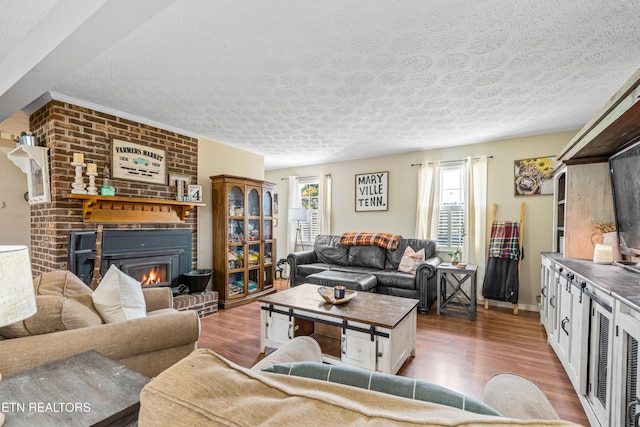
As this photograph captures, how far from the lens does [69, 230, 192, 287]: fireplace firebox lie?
9.24 ft

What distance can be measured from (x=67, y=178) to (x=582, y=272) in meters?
4.40

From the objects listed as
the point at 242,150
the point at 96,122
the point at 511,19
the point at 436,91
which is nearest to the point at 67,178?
the point at 96,122

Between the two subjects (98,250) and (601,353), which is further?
(98,250)

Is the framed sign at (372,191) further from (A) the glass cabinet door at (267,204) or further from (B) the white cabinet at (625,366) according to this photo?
(B) the white cabinet at (625,366)

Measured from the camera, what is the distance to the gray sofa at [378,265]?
373 centimetres

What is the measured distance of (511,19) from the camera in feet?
5.28

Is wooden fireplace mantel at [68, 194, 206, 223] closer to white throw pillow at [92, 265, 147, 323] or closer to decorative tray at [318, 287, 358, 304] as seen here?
white throw pillow at [92, 265, 147, 323]

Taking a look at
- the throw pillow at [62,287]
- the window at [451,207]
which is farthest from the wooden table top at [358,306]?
the window at [451,207]

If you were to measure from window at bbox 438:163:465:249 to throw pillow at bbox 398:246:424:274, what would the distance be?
61 cm

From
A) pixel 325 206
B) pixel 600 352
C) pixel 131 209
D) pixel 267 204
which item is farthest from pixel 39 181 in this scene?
pixel 600 352

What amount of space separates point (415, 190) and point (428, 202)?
31 centimetres

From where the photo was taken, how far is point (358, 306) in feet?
7.98

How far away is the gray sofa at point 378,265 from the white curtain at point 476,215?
51 cm

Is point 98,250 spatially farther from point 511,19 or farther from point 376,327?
point 511,19
